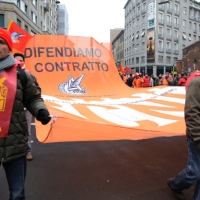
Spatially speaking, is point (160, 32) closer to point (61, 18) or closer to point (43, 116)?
point (61, 18)

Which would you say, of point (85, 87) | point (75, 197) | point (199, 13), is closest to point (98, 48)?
point (85, 87)

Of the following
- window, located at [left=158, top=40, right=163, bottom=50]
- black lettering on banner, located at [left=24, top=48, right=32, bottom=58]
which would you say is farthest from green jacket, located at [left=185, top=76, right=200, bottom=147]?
window, located at [left=158, top=40, right=163, bottom=50]

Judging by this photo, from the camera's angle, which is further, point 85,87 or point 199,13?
point 199,13

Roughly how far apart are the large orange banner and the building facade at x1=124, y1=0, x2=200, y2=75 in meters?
49.6

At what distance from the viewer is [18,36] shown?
6.31 metres

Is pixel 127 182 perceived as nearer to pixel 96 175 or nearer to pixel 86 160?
pixel 96 175

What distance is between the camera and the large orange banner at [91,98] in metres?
2.90

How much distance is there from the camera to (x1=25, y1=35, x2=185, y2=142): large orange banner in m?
2.90

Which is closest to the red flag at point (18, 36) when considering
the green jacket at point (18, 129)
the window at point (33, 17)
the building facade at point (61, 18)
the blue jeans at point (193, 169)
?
the green jacket at point (18, 129)

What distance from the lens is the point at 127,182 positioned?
3.43 metres

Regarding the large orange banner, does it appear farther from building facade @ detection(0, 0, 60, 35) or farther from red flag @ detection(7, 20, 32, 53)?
building facade @ detection(0, 0, 60, 35)

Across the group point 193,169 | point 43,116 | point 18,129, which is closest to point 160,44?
point 193,169

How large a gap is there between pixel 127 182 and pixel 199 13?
7282 centimetres

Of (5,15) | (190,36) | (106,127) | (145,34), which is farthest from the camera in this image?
(190,36)
